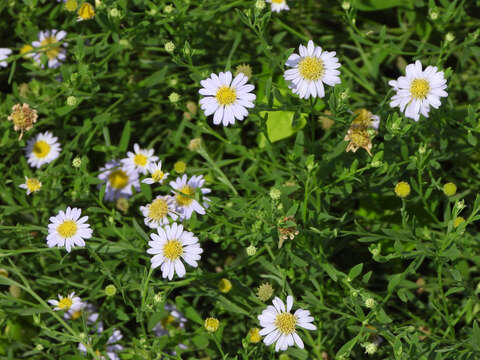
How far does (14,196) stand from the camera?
2.99 meters

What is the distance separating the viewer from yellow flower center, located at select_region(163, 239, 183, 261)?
7.75 feet

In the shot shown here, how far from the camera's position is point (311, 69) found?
2.33 metres

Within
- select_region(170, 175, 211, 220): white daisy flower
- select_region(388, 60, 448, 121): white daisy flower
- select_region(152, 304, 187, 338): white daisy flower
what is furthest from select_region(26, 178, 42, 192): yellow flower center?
select_region(388, 60, 448, 121): white daisy flower

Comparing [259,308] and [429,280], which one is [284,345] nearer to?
[259,308]

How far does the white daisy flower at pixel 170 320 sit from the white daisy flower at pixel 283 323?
706mm

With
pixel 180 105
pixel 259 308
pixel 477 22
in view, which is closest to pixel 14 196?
pixel 180 105

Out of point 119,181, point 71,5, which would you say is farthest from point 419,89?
point 71,5

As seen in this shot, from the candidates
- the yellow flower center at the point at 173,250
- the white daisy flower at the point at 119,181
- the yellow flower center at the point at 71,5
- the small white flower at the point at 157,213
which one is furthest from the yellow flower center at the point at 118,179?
the yellow flower center at the point at 71,5

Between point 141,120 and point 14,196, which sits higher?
point 141,120

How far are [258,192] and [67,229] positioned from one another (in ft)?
2.97

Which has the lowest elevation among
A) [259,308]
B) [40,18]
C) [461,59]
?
[259,308]

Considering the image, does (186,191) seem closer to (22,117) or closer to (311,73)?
(311,73)

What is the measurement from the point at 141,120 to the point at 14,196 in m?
0.84

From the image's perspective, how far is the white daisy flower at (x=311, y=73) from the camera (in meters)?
2.31
